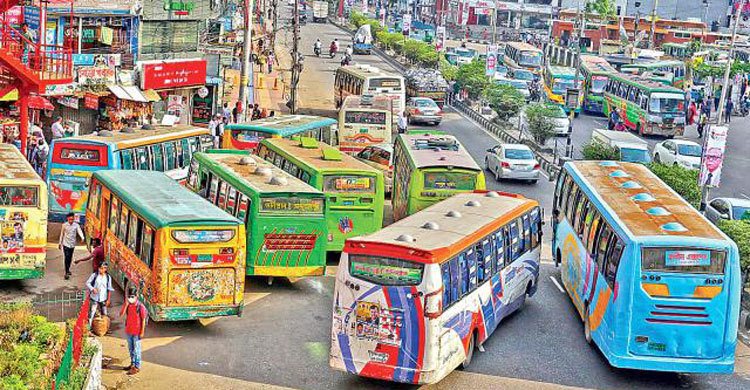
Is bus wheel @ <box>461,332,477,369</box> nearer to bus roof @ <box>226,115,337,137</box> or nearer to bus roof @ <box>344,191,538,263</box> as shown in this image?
bus roof @ <box>344,191,538,263</box>

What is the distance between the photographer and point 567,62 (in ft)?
283

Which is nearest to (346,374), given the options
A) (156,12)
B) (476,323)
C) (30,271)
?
(476,323)

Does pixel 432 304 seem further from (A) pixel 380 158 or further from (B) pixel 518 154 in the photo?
(B) pixel 518 154

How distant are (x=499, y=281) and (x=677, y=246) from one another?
385cm

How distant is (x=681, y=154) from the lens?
4222cm

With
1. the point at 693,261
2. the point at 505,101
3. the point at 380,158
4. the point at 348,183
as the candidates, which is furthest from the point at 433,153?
the point at 505,101

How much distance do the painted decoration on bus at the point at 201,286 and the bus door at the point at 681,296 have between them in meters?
7.16

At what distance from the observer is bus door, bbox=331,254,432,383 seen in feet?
56.7

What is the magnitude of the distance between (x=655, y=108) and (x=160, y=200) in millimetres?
35249

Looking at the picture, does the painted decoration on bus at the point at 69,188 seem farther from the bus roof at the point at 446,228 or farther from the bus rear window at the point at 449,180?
the bus roof at the point at 446,228

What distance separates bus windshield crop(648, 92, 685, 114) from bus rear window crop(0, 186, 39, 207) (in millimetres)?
36058

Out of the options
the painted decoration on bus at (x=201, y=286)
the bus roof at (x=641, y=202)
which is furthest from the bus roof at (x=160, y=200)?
the bus roof at (x=641, y=202)

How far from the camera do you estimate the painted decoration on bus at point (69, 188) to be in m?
27.5

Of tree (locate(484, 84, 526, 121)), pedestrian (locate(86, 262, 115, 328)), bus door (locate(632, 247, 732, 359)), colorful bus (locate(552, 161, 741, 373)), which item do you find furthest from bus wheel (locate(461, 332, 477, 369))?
tree (locate(484, 84, 526, 121))
